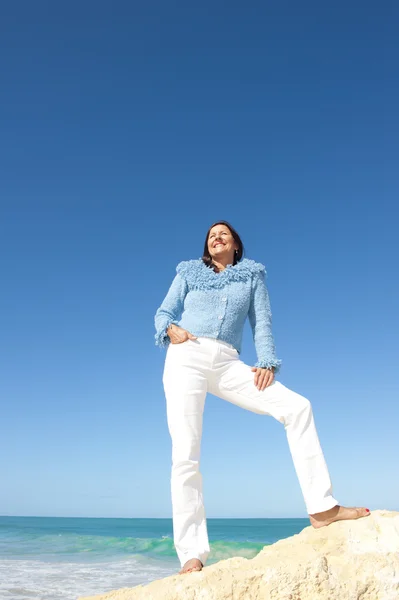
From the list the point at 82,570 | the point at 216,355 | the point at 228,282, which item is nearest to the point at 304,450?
the point at 216,355

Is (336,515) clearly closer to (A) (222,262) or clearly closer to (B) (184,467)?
(B) (184,467)

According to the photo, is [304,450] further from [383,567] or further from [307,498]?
[383,567]

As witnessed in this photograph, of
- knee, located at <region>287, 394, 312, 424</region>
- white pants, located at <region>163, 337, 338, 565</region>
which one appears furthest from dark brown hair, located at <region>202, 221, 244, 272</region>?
knee, located at <region>287, 394, 312, 424</region>

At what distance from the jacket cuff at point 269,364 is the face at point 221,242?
928 millimetres

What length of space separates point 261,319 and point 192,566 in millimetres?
1719

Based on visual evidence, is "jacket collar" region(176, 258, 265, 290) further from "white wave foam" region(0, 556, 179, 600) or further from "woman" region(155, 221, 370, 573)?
"white wave foam" region(0, 556, 179, 600)

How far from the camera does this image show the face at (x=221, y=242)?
168 inches

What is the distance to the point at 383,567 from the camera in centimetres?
322

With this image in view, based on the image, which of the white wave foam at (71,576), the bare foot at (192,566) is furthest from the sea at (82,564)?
the bare foot at (192,566)

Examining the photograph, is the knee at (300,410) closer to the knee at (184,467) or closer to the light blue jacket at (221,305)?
the light blue jacket at (221,305)

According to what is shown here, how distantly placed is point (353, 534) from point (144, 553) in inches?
680

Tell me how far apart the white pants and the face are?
2.45 ft

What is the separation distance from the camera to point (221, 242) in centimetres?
428

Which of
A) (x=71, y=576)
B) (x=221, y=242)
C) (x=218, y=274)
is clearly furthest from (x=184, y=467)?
(x=71, y=576)
